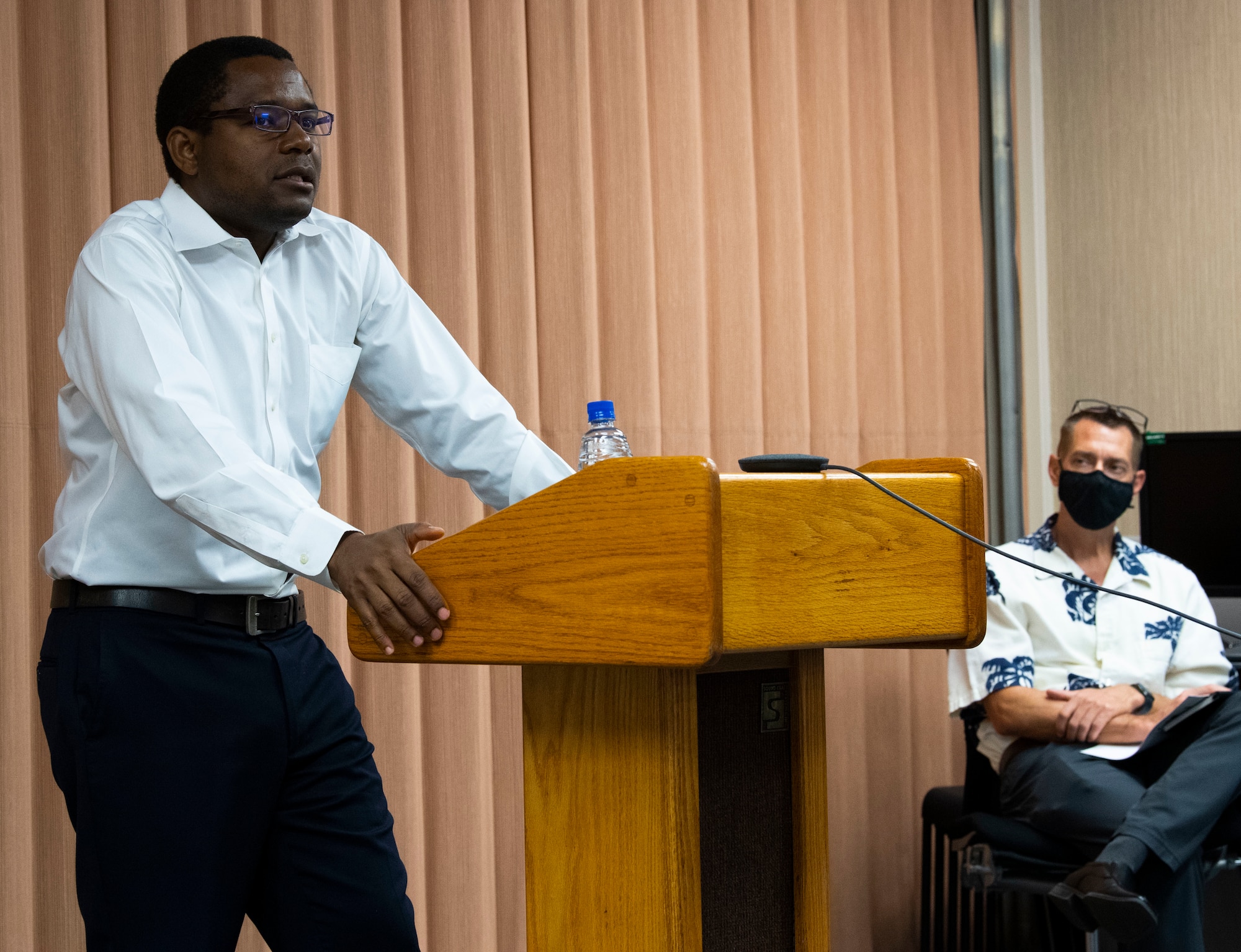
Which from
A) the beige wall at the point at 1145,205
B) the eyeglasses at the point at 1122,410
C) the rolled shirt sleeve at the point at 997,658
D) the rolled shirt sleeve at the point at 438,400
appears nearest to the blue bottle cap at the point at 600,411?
the rolled shirt sleeve at the point at 438,400

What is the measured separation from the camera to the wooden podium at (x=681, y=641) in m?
0.98

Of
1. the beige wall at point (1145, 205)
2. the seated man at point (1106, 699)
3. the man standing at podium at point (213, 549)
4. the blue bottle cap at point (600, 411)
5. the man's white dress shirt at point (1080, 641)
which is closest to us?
the man standing at podium at point (213, 549)

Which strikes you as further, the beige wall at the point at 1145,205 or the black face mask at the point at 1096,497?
the beige wall at the point at 1145,205

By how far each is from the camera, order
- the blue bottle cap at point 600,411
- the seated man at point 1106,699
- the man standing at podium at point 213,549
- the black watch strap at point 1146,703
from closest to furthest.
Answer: the man standing at podium at point 213,549, the blue bottle cap at point 600,411, the seated man at point 1106,699, the black watch strap at point 1146,703

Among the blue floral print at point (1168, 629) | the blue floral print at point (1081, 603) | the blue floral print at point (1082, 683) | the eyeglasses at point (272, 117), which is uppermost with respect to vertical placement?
the eyeglasses at point (272, 117)

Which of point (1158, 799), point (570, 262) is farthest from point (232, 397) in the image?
point (1158, 799)

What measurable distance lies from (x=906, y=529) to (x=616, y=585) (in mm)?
321

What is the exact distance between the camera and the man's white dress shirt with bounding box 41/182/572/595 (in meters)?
1.16

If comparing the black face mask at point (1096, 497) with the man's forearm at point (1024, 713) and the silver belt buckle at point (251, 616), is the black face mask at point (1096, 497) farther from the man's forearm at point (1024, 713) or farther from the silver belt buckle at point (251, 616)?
the silver belt buckle at point (251, 616)

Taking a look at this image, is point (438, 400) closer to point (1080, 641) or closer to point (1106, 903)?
point (1106, 903)

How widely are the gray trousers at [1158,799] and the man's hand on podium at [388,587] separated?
160cm

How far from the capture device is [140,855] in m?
1.32

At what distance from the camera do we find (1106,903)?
2.02 meters

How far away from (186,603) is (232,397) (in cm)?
25
